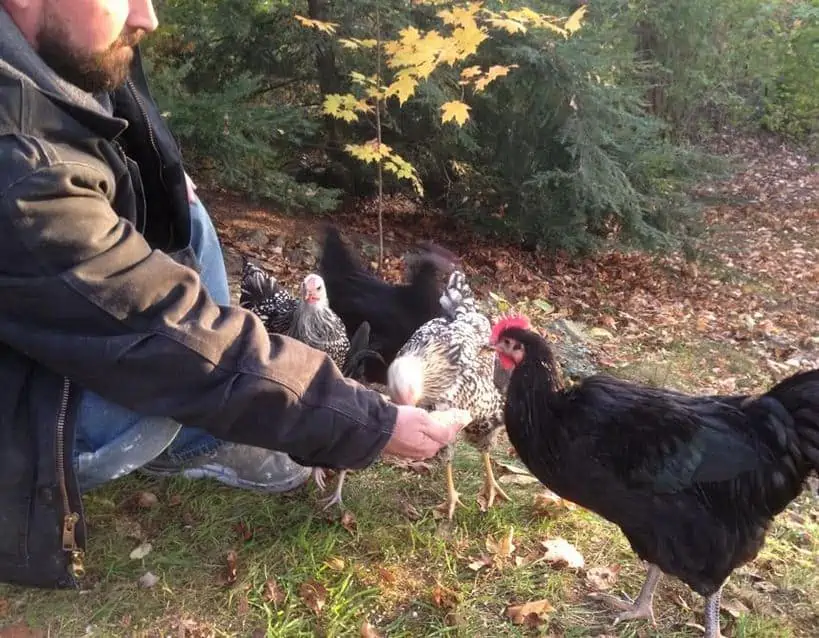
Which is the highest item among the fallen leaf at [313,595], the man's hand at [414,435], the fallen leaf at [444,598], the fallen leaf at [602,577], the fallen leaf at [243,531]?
the man's hand at [414,435]

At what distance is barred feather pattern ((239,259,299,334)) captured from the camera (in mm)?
3771

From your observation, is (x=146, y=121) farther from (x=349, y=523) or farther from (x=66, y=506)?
(x=349, y=523)

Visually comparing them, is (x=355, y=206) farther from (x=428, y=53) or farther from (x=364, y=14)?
(x=428, y=53)

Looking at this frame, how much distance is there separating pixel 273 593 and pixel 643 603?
1.32 metres

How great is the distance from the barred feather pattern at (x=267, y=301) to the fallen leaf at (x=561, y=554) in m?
1.81

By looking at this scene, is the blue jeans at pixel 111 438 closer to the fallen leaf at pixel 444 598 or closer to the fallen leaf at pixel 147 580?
the fallen leaf at pixel 147 580

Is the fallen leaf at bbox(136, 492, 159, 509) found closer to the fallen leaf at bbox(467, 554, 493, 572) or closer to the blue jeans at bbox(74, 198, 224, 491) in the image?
the blue jeans at bbox(74, 198, 224, 491)

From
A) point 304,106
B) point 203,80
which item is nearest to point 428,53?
point 304,106

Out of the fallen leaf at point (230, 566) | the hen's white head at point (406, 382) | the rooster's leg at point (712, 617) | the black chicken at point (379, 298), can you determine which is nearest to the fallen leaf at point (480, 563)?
the hen's white head at point (406, 382)

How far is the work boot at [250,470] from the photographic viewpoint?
8.80 feet

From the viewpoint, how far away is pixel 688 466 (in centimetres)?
223

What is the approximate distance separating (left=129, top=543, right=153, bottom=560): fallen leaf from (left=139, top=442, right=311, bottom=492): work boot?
0.93 feet

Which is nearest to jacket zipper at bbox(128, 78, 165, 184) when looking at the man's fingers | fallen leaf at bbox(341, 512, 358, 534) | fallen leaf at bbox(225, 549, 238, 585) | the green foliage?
the man's fingers

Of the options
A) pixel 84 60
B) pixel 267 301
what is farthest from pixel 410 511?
pixel 84 60
